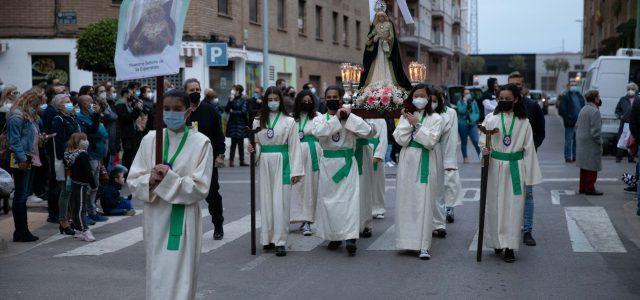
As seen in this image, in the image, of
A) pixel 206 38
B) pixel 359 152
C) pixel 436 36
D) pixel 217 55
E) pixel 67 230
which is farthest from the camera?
pixel 436 36

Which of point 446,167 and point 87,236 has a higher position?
point 446,167

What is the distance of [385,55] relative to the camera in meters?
11.9

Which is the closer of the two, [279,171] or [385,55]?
[279,171]

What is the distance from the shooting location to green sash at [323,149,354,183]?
31.3 ft

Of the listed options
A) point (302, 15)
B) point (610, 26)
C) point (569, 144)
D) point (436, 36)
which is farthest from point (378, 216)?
point (436, 36)

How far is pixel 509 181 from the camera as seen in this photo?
9.09 metres

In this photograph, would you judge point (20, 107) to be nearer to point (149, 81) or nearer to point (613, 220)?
point (613, 220)

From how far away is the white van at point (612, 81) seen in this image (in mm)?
22938

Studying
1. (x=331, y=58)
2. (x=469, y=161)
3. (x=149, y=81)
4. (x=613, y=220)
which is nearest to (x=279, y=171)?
(x=613, y=220)

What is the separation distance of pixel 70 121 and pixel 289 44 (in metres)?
23.2

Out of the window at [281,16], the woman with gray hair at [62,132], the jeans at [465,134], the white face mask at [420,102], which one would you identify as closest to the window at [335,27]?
the window at [281,16]

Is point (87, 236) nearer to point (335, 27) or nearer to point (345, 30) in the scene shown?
point (335, 27)

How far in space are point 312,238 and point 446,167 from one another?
2091 millimetres

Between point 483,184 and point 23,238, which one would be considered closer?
point 483,184
